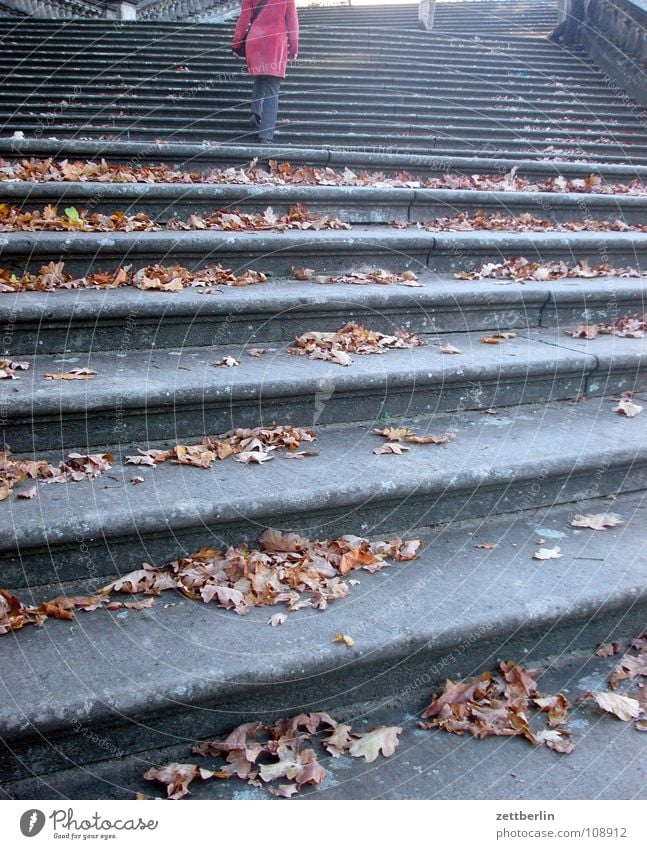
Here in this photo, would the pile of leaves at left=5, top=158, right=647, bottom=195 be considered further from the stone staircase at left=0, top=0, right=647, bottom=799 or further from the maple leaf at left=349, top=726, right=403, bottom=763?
the maple leaf at left=349, top=726, right=403, bottom=763

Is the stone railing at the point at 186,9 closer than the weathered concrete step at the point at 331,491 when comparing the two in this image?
No

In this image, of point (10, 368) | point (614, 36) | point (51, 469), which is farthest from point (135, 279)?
point (614, 36)

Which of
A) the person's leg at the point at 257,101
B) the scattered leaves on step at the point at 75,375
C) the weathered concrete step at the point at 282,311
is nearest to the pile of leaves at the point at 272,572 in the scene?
the scattered leaves on step at the point at 75,375

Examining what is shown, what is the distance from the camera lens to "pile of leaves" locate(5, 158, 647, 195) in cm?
466

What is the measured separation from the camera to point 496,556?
2877 millimetres

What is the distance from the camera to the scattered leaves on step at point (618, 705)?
2.46 meters

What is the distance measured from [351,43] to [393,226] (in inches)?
218

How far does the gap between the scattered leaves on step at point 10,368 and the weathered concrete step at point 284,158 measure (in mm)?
2280

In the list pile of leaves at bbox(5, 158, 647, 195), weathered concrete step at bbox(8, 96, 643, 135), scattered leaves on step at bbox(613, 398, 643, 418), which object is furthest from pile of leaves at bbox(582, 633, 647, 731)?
weathered concrete step at bbox(8, 96, 643, 135)

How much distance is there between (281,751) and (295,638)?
1.04ft

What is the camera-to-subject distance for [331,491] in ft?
9.18

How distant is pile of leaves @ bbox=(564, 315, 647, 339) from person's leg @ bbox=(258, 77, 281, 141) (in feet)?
11.6

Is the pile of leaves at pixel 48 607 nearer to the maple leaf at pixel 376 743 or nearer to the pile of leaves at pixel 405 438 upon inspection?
the maple leaf at pixel 376 743
